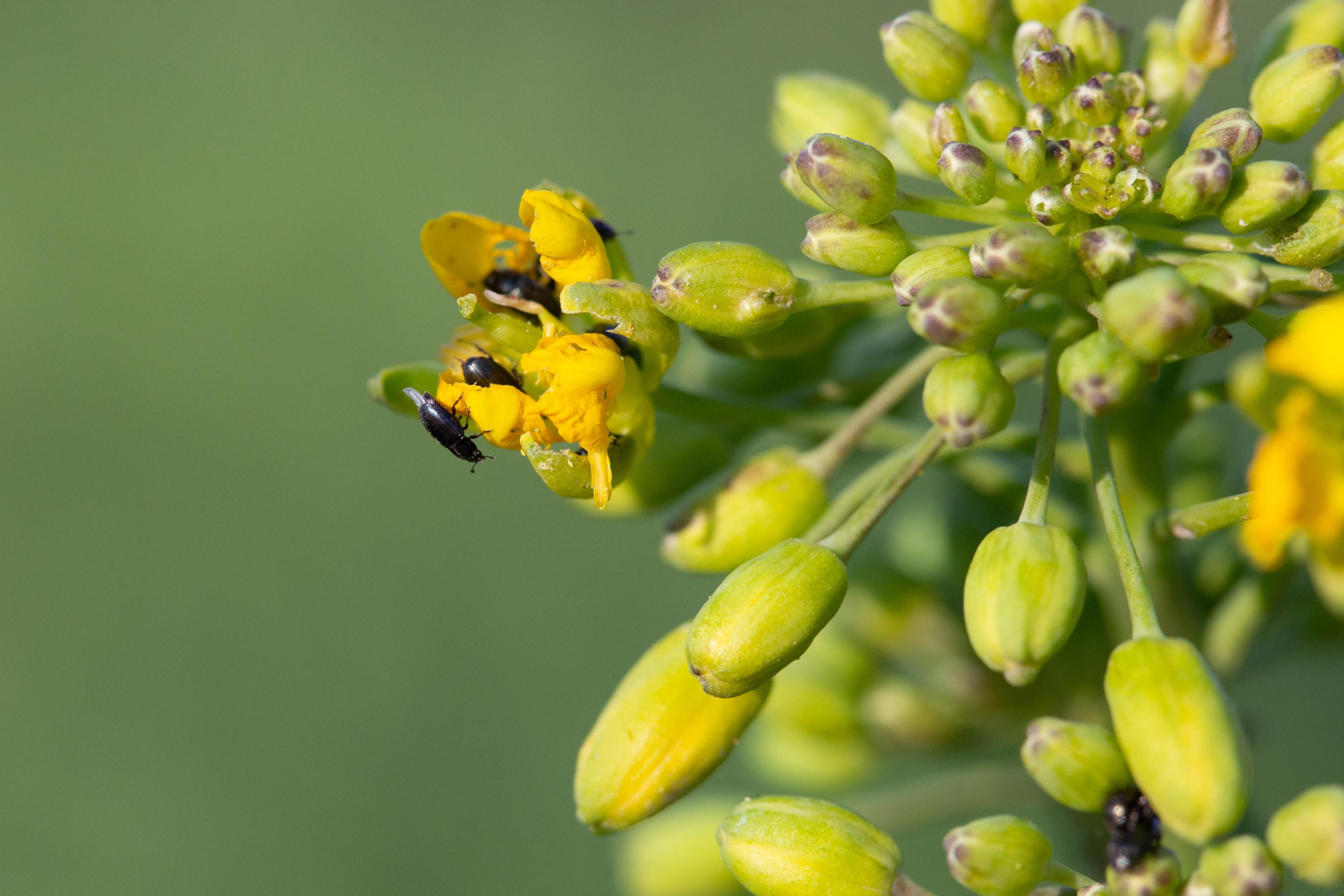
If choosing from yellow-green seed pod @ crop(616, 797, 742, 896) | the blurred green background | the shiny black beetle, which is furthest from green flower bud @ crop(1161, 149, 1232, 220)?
the blurred green background

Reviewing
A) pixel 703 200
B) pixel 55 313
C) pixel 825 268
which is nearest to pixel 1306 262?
pixel 825 268

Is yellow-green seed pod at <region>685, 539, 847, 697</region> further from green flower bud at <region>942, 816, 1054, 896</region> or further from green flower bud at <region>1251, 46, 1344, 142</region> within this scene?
green flower bud at <region>1251, 46, 1344, 142</region>

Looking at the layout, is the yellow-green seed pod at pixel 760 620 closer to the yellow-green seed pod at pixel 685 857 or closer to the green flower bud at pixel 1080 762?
the green flower bud at pixel 1080 762

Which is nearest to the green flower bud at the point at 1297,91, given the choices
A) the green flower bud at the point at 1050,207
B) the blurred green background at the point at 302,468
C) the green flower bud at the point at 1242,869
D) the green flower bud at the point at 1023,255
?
the green flower bud at the point at 1050,207

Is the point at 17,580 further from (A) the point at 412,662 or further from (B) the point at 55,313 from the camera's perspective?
(A) the point at 412,662

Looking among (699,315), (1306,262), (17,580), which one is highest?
(699,315)

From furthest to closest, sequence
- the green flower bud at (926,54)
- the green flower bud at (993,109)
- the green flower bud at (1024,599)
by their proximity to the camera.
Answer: the green flower bud at (926,54)
the green flower bud at (993,109)
the green flower bud at (1024,599)
